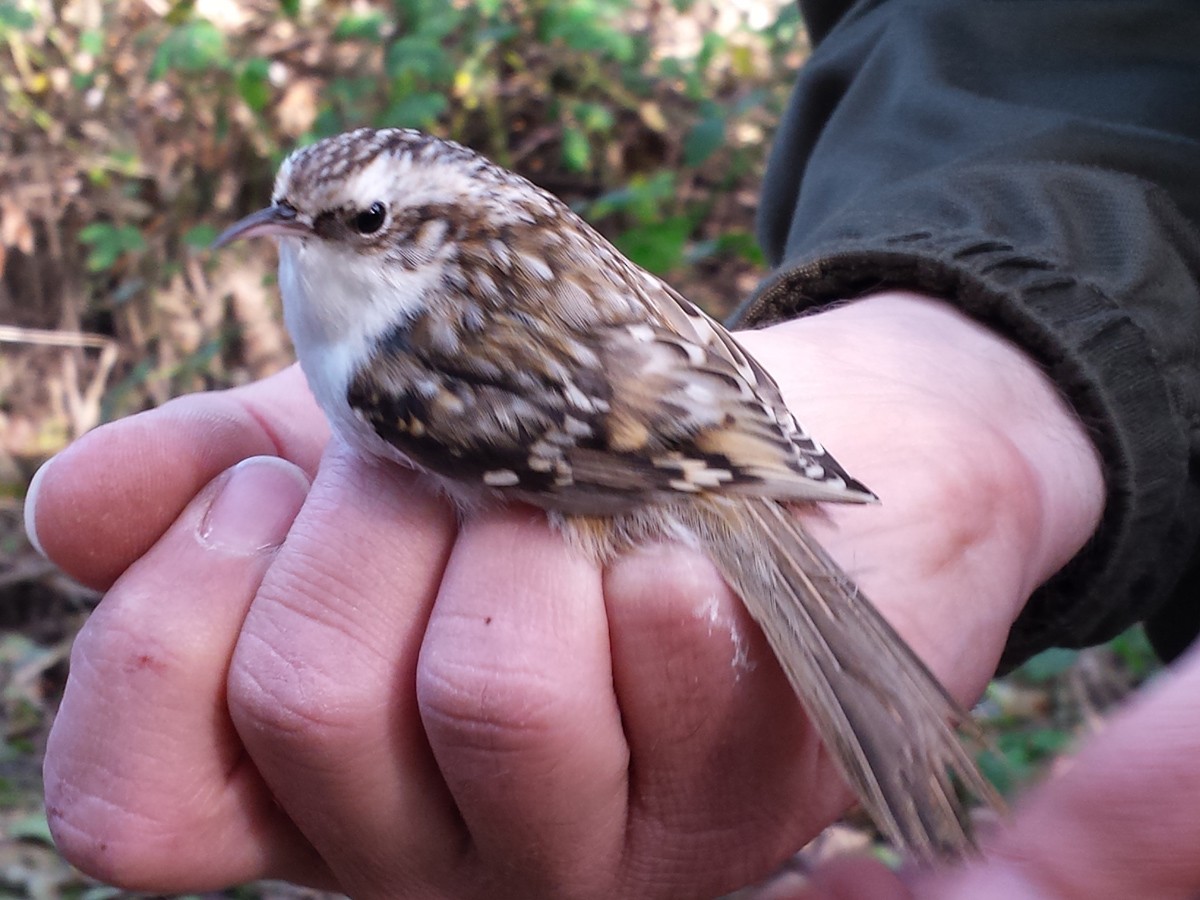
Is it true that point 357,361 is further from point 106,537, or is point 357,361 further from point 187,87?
point 187,87

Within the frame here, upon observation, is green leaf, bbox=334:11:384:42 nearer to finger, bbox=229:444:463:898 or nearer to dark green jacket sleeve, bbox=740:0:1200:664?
dark green jacket sleeve, bbox=740:0:1200:664

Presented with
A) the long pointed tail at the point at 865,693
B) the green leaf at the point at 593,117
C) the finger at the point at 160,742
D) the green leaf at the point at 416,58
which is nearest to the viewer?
the long pointed tail at the point at 865,693

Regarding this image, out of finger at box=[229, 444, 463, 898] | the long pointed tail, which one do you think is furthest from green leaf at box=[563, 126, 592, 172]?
the long pointed tail

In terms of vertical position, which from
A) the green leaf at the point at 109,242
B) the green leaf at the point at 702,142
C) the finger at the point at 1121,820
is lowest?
the green leaf at the point at 109,242

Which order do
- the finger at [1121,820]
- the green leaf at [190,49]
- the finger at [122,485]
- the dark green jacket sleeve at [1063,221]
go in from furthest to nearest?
the green leaf at [190,49], the dark green jacket sleeve at [1063,221], the finger at [122,485], the finger at [1121,820]

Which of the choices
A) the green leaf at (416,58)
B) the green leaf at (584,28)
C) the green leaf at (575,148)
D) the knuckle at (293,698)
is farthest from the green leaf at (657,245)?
the knuckle at (293,698)

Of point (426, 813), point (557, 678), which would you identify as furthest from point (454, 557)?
point (426, 813)

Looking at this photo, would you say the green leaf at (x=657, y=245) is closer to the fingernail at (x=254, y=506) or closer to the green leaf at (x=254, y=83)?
the green leaf at (x=254, y=83)
